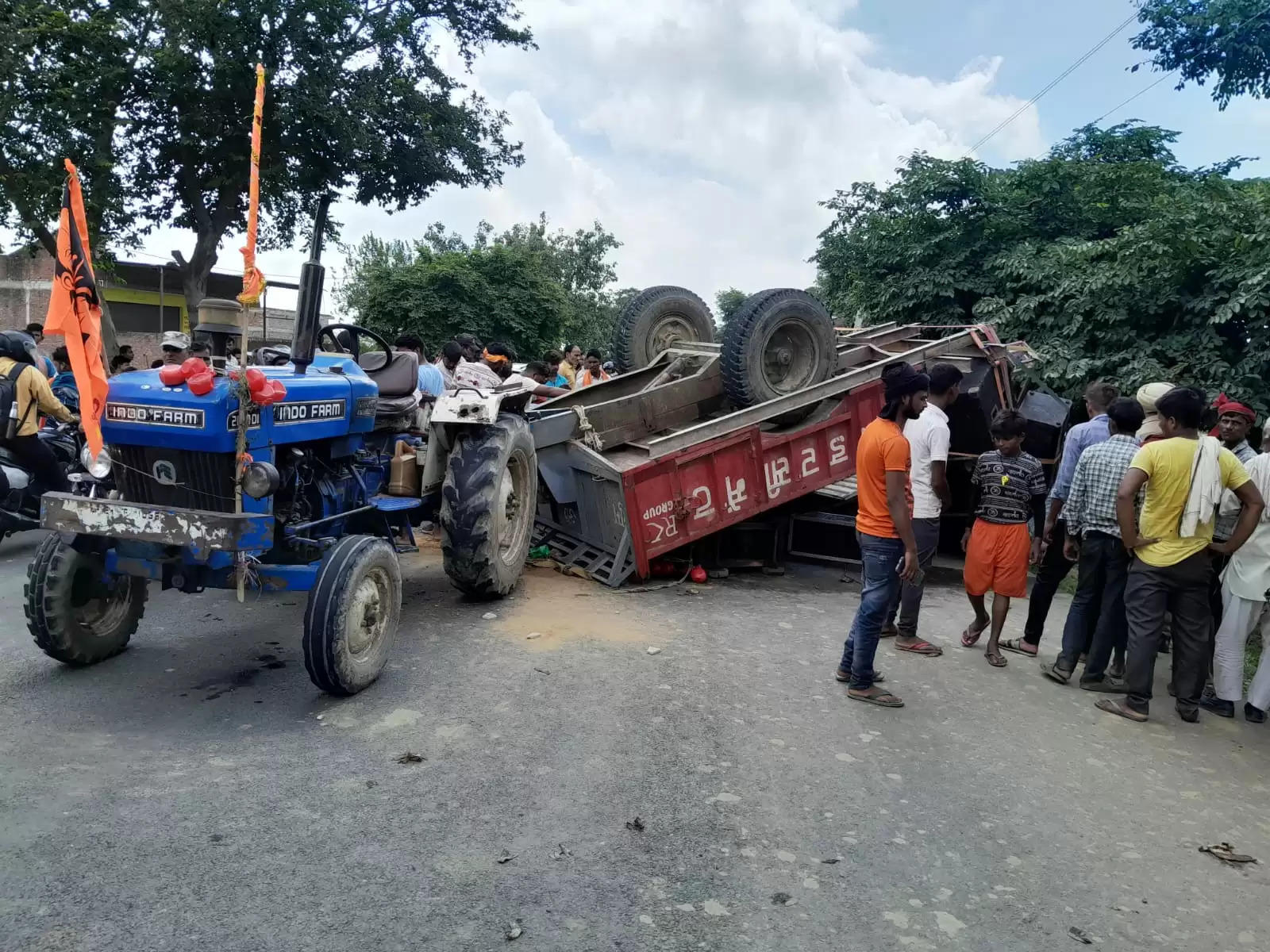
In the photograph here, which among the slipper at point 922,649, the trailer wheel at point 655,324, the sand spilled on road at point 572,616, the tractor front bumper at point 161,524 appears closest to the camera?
the tractor front bumper at point 161,524

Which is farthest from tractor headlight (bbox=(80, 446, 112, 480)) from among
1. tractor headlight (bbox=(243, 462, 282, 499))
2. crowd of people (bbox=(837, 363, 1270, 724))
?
crowd of people (bbox=(837, 363, 1270, 724))

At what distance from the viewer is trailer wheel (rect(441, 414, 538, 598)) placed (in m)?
6.20

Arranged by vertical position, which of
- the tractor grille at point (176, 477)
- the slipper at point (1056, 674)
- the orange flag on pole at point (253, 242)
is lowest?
the slipper at point (1056, 674)

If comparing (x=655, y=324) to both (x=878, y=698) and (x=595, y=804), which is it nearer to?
(x=878, y=698)

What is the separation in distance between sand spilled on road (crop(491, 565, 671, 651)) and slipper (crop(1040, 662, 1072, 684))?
2470mm

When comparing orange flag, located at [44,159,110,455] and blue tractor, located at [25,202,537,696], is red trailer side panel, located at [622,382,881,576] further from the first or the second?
orange flag, located at [44,159,110,455]

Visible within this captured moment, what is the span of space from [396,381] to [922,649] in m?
4.03

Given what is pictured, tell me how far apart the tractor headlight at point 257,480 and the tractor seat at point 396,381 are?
1827 mm

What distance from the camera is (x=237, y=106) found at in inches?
717

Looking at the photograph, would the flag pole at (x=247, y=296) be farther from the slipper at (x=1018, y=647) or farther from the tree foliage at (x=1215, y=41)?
the tree foliage at (x=1215, y=41)

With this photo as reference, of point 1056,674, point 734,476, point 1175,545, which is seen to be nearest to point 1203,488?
point 1175,545

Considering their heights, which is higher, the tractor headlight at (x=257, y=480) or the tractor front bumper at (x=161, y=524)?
the tractor headlight at (x=257, y=480)

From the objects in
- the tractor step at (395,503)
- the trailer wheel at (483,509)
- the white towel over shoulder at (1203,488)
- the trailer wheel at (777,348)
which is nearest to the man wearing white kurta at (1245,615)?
the white towel over shoulder at (1203,488)

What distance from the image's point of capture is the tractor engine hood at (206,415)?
4375 mm
